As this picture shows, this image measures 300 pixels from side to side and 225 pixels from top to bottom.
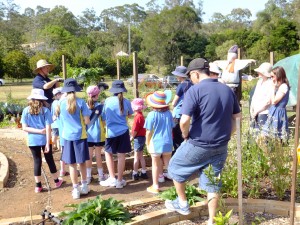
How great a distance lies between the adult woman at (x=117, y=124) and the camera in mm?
4930

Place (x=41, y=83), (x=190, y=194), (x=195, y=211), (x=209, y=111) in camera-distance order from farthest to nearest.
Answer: (x=41, y=83), (x=190, y=194), (x=195, y=211), (x=209, y=111)

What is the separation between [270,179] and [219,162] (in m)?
1.21

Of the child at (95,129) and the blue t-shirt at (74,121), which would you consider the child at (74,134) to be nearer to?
the blue t-shirt at (74,121)

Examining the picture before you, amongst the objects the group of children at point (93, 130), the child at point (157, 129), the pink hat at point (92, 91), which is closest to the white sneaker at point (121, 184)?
the group of children at point (93, 130)

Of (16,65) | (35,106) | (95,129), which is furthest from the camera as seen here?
(16,65)

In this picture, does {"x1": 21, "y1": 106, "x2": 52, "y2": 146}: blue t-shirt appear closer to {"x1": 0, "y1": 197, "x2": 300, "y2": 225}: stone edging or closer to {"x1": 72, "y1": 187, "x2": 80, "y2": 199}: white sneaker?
{"x1": 72, "y1": 187, "x2": 80, "y2": 199}: white sneaker

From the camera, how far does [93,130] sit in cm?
522

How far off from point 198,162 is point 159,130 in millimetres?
1318

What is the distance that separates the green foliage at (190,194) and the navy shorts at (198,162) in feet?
1.49

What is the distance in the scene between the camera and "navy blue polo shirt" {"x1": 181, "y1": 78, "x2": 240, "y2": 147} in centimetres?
326

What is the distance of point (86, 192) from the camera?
4742mm

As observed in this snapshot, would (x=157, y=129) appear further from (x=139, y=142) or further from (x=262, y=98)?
(x=262, y=98)

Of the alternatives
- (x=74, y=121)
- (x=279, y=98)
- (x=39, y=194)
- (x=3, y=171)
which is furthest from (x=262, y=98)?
(x=3, y=171)

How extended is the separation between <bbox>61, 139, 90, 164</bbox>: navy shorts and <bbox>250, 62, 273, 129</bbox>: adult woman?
2324 mm
